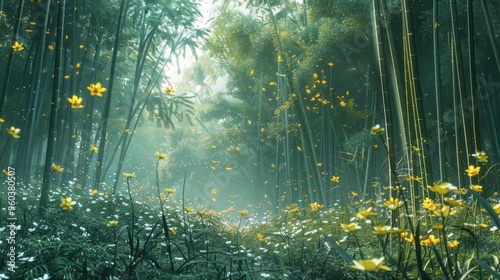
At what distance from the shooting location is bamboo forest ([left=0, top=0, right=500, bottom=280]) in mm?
1538

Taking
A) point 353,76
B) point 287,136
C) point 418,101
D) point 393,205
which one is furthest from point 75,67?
point 393,205

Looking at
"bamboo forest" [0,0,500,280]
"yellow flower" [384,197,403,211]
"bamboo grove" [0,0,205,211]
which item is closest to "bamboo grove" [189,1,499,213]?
"bamboo forest" [0,0,500,280]

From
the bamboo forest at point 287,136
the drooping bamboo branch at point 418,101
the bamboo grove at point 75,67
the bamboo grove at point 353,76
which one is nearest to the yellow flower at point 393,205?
the bamboo forest at point 287,136

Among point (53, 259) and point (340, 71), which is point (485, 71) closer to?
point (340, 71)

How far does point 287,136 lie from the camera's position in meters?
7.17

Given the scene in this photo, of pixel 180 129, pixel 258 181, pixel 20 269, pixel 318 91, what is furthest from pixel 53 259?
pixel 180 129

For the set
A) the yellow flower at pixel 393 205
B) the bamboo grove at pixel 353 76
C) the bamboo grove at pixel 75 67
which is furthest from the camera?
the bamboo grove at pixel 353 76

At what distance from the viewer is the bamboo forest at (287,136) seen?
154 centimetres

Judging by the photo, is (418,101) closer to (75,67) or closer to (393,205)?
→ (393,205)

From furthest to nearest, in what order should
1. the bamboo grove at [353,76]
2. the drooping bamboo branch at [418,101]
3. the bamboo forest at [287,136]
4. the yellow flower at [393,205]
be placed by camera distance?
the bamboo grove at [353,76], the drooping bamboo branch at [418,101], the bamboo forest at [287,136], the yellow flower at [393,205]

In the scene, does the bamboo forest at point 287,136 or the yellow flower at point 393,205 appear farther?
the bamboo forest at point 287,136

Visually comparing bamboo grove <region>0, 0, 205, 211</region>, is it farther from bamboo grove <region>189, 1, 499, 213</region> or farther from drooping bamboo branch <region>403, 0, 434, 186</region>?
drooping bamboo branch <region>403, 0, 434, 186</region>

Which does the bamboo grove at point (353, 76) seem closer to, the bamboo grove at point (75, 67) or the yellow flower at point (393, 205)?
the bamboo grove at point (75, 67)

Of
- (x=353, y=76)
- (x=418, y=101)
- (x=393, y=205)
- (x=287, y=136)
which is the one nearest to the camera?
(x=393, y=205)
